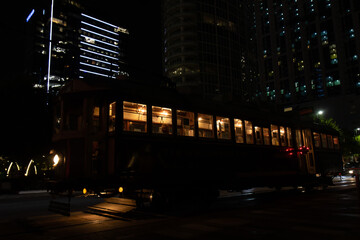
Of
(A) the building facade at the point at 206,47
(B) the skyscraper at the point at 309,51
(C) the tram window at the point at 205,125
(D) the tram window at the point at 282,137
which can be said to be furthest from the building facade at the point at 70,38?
(C) the tram window at the point at 205,125

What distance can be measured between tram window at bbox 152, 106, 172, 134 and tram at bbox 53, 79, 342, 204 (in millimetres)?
34

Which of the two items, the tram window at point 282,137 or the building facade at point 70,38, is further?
the building facade at point 70,38

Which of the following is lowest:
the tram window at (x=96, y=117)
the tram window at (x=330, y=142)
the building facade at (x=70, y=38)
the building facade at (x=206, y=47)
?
A: the tram window at (x=330, y=142)

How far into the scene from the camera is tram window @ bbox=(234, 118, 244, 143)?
11.5 metres

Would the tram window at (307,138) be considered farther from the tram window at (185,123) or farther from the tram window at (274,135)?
the tram window at (185,123)

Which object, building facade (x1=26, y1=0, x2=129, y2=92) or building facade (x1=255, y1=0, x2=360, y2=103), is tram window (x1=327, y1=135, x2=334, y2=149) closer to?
building facade (x1=255, y1=0, x2=360, y2=103)

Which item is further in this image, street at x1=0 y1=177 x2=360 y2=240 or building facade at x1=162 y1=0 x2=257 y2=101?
building facade at x1=162 y1=0 x2=257 y2=101

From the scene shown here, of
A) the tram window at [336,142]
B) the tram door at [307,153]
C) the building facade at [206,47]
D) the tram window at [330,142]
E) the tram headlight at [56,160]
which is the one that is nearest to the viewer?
the tram headlight at [56,160]

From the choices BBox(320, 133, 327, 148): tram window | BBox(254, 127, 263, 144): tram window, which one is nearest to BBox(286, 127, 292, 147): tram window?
BBox(254, 127, 263, 144): tram window

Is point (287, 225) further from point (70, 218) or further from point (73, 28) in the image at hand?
point (73, 28)

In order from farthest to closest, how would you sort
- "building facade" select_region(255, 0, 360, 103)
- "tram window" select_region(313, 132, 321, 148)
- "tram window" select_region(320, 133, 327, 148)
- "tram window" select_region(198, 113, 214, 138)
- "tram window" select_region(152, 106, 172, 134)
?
"building facade" select_region(255, 0, 360, 103)
"tram window" select_region(320, 133, 327, 148)
"tram window" select_region(313, 132, 321, 148)
"tram window" select_region(198, 113, 214, 138)
"tram window" select_region(152, 106, 172, 134)

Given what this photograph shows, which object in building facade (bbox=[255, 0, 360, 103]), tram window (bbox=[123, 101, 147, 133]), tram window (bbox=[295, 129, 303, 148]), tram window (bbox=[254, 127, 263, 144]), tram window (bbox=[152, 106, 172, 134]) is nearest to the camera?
tram window (bbox=[123, 101, 147, 133])

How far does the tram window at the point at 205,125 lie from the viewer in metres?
10.3

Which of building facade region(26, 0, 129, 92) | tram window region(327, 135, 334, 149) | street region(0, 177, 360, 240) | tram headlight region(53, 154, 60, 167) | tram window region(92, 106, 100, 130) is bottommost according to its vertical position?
street region(0, 177, 360, 240)
